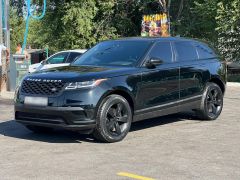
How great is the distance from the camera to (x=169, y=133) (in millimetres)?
8734

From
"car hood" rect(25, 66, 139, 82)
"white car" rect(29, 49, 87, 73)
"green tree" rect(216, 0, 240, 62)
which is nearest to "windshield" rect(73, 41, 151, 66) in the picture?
"car hood" rect(25, 66, 139, 82)

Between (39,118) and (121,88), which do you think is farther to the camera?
(121,88)

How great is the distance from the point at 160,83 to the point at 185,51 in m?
1.28

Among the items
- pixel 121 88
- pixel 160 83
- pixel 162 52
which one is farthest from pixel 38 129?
pixel 162 52

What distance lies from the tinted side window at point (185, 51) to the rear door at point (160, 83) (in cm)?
22

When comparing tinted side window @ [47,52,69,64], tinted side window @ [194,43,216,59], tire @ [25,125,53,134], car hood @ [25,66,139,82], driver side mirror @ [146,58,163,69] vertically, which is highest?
tinted side window @ [194,43,216,59]

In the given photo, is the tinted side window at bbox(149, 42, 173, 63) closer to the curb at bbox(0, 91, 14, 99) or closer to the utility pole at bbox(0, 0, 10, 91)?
the curb at bbox(0, 91, 14, 99)

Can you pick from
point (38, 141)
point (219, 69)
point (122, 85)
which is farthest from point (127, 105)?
point (219, 69)

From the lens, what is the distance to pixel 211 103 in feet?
33.4

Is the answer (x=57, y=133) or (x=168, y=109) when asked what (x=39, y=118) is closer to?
(x=57, y=133)

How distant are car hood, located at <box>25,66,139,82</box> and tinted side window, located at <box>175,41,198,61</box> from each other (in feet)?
4.60

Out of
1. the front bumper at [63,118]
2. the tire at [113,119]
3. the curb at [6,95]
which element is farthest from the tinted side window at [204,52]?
the curb at [6,95]

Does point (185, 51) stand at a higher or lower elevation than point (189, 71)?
higher

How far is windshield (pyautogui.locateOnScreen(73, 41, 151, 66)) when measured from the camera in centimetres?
864
